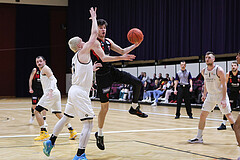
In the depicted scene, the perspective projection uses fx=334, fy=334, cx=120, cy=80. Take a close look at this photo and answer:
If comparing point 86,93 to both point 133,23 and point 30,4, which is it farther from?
point 30,4

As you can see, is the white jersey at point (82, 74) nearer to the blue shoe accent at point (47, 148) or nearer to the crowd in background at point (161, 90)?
the blue shoe accent at point (47, 148)

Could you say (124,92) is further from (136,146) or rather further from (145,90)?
(136,146)

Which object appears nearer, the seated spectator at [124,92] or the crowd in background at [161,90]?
the crowd in background at [161,90]

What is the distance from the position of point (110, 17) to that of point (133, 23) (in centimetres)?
292

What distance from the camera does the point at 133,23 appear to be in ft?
72.7

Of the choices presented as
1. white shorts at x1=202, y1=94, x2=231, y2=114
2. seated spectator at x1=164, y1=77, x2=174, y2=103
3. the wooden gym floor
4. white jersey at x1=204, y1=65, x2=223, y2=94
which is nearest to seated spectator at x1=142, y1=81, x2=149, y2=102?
seated spectator at x1=164, y1=77, x2=174, y2=103

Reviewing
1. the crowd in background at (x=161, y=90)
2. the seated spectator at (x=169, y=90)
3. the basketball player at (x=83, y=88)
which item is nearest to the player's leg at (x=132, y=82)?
the basketball player at (x=83, y=88)

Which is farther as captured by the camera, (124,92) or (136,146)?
(124,92)

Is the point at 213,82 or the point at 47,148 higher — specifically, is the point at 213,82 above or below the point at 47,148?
above

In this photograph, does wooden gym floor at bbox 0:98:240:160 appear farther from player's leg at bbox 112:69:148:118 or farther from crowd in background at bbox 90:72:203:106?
crowd in background at bbox 90:72:203:106

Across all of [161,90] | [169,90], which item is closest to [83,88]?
[169,90]

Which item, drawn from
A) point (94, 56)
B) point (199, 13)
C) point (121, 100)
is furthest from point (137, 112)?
point (121, 100)

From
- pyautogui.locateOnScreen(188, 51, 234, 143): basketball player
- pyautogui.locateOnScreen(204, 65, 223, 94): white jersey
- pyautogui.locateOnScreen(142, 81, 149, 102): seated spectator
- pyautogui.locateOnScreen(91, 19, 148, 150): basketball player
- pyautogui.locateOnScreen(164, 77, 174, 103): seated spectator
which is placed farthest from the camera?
pyautogui.locateOnScreen(142, 81, 149, 102): seated spectator

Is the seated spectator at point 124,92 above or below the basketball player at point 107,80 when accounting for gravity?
below
